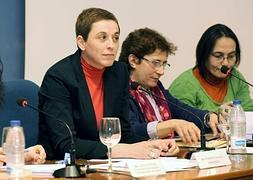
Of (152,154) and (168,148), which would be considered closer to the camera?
(152,154)

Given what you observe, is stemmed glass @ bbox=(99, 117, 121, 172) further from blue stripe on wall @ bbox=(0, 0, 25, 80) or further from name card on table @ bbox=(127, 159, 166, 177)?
blue stripe on wall @ bbox=(0, 0, 25, 80)

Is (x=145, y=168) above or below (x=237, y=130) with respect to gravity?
below

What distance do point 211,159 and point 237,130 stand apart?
0.48m

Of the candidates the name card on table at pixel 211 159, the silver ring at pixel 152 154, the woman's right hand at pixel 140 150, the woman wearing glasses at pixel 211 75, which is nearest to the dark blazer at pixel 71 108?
the woman's right hand at pixel 140 150

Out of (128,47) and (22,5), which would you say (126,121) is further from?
(22,5)

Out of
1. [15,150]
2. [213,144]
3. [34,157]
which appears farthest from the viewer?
[213,144]

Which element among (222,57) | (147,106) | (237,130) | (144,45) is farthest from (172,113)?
(237,130)

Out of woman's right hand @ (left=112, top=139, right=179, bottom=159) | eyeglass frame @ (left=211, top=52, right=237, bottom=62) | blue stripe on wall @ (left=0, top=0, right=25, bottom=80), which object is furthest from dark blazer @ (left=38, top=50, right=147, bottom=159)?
eyeglass frame @ (left=211, top=52, right=237, bottom=62)

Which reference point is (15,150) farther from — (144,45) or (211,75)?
(211,75)

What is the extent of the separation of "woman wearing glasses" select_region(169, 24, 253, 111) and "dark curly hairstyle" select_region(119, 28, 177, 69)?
51 cm

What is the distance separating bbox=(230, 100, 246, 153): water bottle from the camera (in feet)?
8.45

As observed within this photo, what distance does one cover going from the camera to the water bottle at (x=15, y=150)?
1.82 m

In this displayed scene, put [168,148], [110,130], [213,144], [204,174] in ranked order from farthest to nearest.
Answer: [213,144]
[168,148]
[110,130]
[204,174]

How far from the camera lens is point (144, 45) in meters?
3.26
